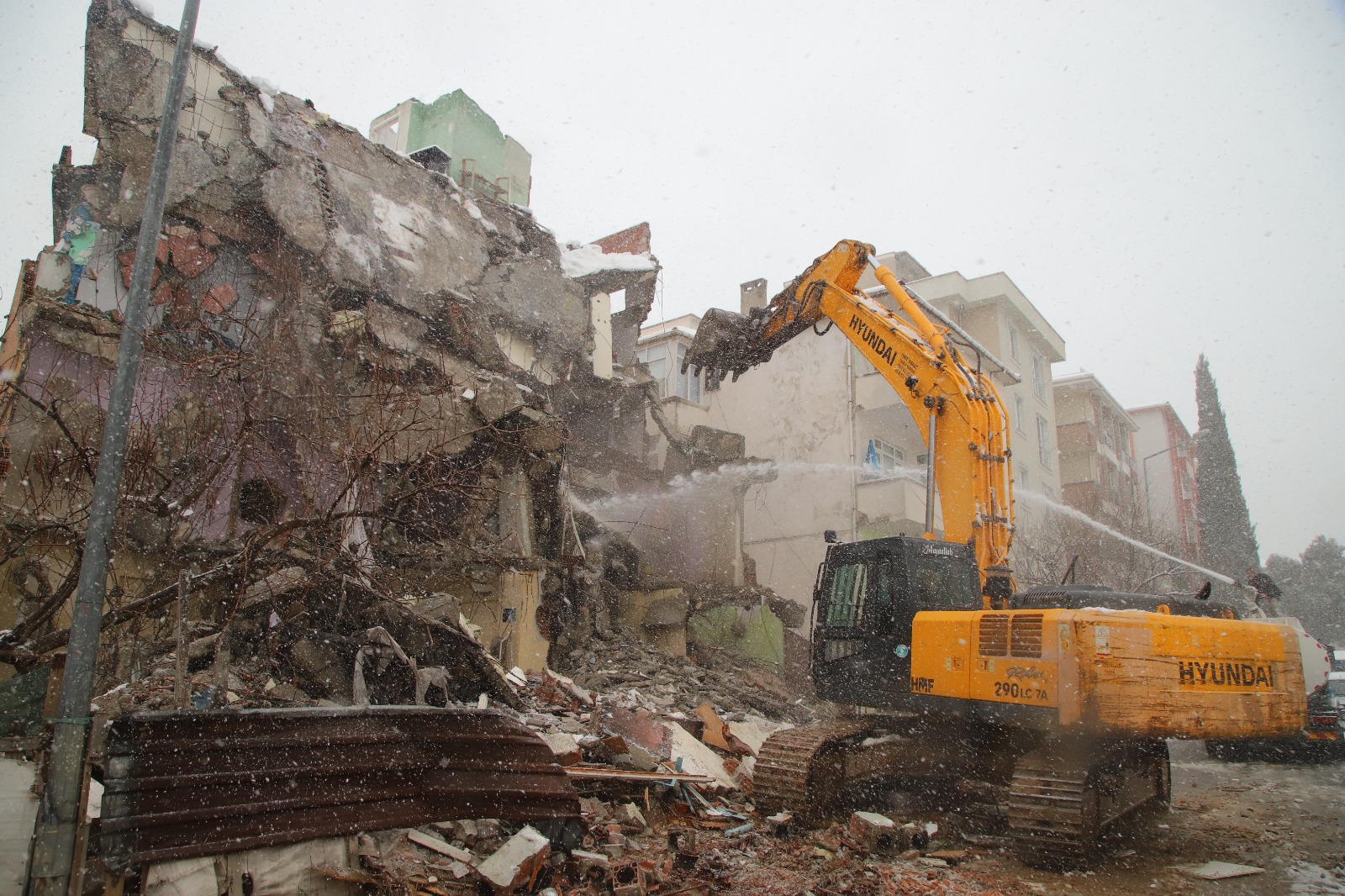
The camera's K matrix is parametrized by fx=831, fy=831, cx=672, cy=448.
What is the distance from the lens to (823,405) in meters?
22.7

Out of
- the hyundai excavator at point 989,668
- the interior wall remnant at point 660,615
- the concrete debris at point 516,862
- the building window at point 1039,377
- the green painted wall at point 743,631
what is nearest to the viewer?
the concrete debris at point 516,862

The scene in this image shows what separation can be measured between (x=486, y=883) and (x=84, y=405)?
995 centimetres

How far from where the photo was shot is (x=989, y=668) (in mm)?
6633

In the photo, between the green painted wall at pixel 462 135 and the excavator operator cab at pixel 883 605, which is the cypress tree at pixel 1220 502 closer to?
the green painted wall at pixel 462 135

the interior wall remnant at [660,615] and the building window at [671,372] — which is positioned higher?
the building window at [671,372]

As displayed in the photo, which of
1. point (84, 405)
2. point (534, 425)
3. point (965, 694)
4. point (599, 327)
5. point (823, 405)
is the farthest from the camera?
point (823, 405)

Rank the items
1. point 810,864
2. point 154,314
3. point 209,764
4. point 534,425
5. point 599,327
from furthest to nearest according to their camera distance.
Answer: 1. point 599,327
2. point 534,425
3. point 154,314
4. point 810,864
5. point 209,764

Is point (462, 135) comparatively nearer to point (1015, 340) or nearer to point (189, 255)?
point (189, 255)

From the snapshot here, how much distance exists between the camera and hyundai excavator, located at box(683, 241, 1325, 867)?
20.1 ft

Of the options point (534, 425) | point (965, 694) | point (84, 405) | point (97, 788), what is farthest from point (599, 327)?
point (97, 788)

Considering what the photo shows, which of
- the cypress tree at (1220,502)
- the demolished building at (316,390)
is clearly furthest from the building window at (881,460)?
the cypress tree at (1220,502)

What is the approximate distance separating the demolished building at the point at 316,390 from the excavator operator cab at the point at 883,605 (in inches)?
143

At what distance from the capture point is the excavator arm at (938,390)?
25.6ft

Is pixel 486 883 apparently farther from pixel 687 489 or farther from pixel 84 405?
pixel 687 489
